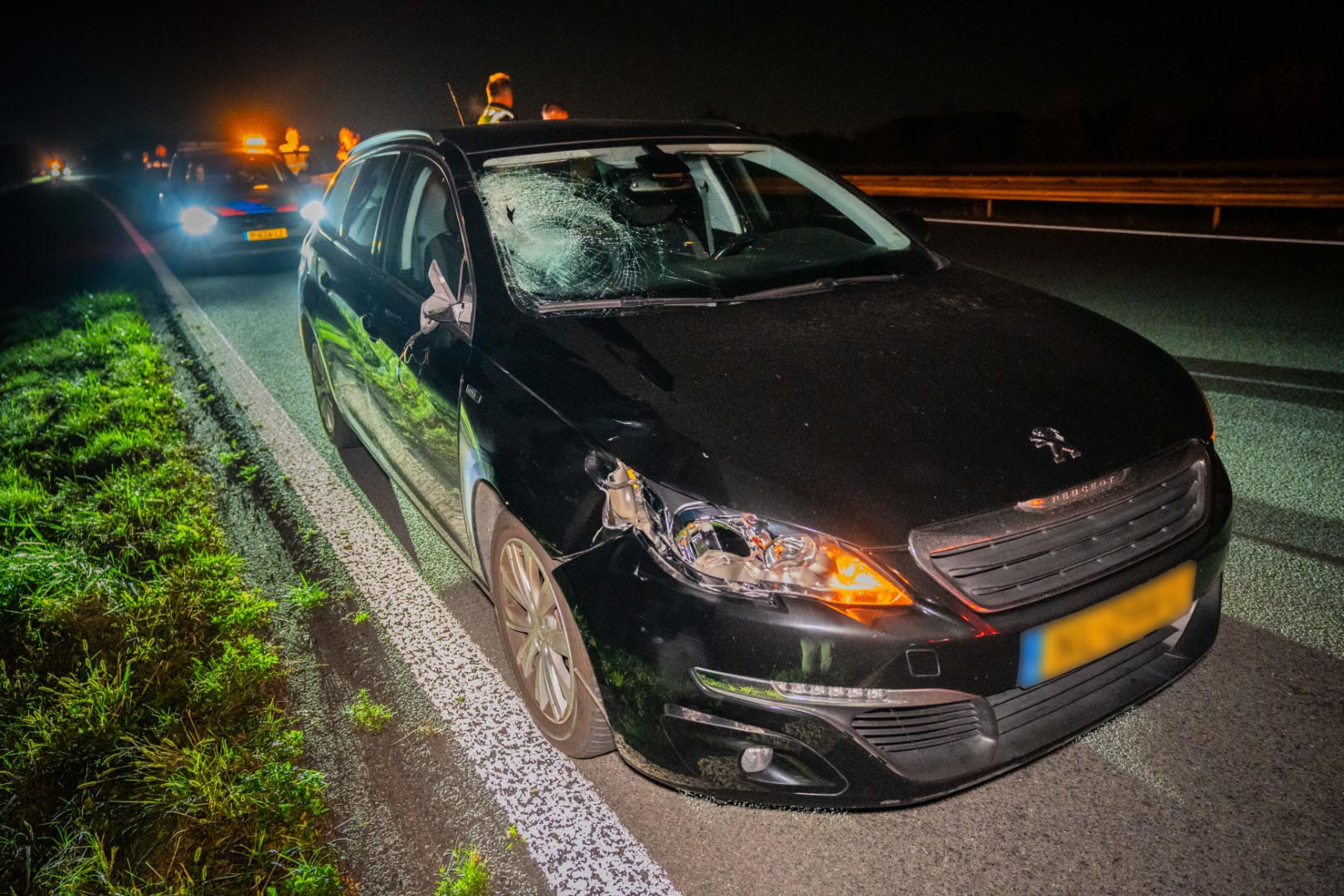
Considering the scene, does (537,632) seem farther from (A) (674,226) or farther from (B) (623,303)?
(A) (674,226)

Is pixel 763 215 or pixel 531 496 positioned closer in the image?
pixel 531 496

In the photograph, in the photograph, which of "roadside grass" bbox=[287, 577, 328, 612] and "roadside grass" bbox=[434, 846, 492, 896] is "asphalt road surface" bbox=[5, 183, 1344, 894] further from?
"roadside grass" bbox=[287, 577, 328, 612]

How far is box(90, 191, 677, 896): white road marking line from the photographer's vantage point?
2240 mm

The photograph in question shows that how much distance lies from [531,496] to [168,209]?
14331mm

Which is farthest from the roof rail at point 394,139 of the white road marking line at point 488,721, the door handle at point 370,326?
the white road marking line at point 488,721

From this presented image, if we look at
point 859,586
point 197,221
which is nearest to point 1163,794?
point 859,586

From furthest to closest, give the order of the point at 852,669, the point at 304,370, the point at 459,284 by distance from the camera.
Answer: the point at 304,370 → the point at 459,284 → the point at 852,669

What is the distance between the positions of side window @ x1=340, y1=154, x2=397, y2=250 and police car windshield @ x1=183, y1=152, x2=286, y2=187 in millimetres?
9637

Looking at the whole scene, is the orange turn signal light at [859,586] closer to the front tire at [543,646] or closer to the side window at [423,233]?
the front tire at [543,646]

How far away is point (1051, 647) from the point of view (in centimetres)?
206

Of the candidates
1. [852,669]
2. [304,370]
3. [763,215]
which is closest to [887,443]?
[852,669]

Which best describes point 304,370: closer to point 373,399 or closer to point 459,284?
point 373,399

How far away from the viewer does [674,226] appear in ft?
11.3

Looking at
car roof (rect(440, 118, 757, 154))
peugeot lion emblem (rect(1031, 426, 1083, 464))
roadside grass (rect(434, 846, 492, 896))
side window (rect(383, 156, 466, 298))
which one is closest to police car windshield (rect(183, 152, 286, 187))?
side window (rect(383, 156, 466, 298))
